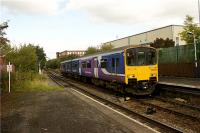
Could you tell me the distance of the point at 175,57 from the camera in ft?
109

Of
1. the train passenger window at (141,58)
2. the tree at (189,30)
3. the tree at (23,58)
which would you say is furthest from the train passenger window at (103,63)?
the tree at (23,58)

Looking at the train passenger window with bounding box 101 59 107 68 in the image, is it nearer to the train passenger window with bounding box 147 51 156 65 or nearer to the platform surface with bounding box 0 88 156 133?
the train passenger window with bounding box 147 51 156 65

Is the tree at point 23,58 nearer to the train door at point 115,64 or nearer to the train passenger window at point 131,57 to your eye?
the train door at point 115,64

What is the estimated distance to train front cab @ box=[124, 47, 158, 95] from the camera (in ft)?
65.5

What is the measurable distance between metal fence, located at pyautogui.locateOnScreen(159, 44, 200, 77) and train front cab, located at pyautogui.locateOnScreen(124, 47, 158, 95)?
32.1 ft

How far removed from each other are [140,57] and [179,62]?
13189 mm

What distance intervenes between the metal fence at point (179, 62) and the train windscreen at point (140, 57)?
9.67 m

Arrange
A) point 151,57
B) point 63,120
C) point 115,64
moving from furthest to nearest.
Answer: point 115,64, point 151,57, point 63,120

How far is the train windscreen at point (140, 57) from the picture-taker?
2002 centimetres

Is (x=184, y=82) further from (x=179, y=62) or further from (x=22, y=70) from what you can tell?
(x=22, y=70)

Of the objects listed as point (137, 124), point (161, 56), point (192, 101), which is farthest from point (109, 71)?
point (161, 56)

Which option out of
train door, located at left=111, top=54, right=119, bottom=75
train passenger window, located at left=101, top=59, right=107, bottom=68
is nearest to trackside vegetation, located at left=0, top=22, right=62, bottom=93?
train passenger window, located at left=101, top=59, right=107, bottom=68

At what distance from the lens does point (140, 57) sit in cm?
2030

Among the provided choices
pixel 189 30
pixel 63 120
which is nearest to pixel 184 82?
pixel 63 120
